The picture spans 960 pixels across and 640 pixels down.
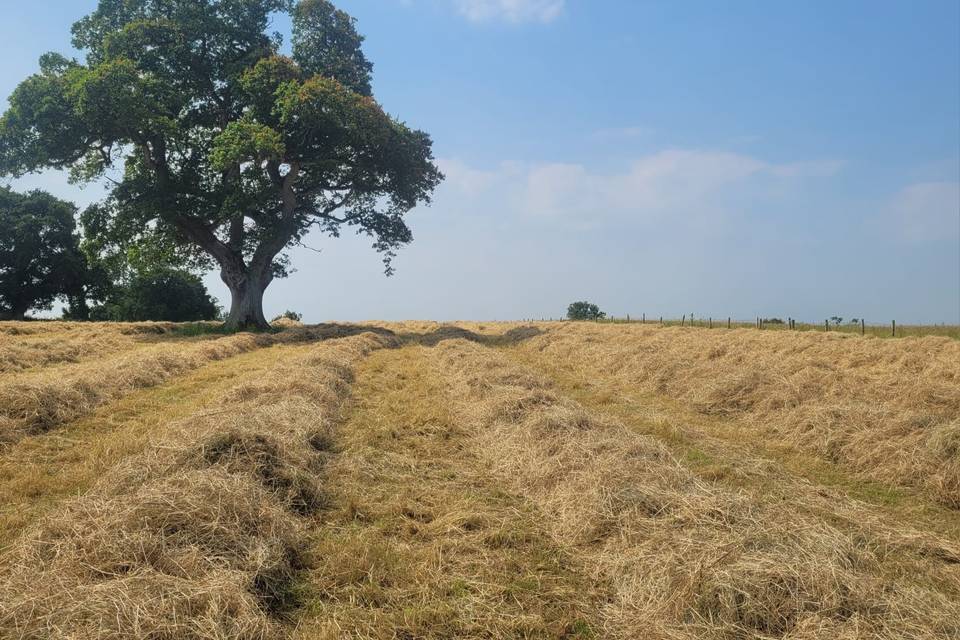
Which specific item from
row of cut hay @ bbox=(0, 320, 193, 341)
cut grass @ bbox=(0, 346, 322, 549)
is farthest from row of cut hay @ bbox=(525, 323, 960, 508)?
row of cut hay @ bbox=(0, 320, 193, 341)

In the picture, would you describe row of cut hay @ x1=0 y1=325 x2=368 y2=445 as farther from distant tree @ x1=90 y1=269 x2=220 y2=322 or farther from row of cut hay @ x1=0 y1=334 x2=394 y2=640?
distant tree @ x1=90 y1=269 x2=220 y2=322

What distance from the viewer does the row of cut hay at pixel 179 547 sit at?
369 centimetres

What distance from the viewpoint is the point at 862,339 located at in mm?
21266

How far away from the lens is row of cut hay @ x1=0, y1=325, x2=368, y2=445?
9.05 metres

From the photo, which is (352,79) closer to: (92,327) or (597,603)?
(92,327)

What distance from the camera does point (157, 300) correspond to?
44375mm

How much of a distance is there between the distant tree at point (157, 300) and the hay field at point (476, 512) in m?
35.3

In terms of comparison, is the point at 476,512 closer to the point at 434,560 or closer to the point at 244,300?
the point at 434,560

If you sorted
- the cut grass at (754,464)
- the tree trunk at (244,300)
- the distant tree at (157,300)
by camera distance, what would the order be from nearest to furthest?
the cut grass at (754,464), the tree trunk at (244,300), the distant tree at (157,300)

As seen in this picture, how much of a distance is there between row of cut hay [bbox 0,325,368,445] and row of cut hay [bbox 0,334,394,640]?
11.1 ft

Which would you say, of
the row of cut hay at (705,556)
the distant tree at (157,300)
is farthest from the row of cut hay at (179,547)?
the distant tree at (157,300)

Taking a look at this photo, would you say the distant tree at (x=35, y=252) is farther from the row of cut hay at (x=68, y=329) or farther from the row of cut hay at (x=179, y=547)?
the row of cut hay at (x=179, y=547)

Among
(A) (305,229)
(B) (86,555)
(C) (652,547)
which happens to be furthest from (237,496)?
(A) (305,229)

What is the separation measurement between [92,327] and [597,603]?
94.2ft
